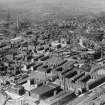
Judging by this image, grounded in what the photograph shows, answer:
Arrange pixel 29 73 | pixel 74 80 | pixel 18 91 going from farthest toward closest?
pixel 29 73
pixel 74 80
pixel 18 91

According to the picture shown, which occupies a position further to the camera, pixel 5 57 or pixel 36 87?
pixel 5 57

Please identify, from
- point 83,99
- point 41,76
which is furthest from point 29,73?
point 83,99

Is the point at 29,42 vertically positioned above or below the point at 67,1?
below

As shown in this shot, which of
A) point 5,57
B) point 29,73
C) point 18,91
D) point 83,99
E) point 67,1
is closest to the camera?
point 83,99

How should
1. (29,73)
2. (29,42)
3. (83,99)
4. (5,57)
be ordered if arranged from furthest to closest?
(29,42) < (5,57) < (29,73) < (83,99)

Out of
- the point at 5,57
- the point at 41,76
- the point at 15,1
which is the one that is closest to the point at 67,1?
the point at 15,1

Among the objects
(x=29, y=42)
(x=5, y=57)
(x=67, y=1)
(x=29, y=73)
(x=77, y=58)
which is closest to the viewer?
(x=29, y=73)

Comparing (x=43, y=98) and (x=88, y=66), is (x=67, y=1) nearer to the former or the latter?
(x=88, y=66)

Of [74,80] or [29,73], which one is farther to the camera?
[29,73]

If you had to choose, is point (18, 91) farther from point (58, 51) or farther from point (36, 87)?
point (58, 51)
